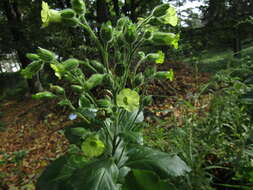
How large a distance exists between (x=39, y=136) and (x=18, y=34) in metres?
4.20

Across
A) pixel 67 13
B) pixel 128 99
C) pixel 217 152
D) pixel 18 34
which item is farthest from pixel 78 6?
pixel 18 34

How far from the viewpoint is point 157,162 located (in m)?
0.95

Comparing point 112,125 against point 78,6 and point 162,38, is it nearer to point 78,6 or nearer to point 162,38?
point 162,38

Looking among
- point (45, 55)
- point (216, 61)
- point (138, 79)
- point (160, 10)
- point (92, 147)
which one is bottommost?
point (216, 61)

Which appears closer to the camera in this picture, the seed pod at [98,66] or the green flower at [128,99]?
the green flower at [128,99]

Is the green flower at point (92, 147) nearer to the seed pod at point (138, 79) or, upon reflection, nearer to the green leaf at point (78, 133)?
the green leaf at point (78, 133)

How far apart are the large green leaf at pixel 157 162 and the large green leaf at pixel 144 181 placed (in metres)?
0.04

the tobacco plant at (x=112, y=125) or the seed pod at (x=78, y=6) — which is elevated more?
the seed pod at (x=78, y=6)

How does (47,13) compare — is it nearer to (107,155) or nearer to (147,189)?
(107,155)

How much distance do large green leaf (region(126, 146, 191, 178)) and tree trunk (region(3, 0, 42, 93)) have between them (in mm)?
5110

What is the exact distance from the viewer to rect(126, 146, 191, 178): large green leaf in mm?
898

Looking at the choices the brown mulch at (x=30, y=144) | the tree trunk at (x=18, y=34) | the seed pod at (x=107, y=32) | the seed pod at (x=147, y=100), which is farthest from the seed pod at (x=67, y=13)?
the tree trunk at (x=18, y=34)

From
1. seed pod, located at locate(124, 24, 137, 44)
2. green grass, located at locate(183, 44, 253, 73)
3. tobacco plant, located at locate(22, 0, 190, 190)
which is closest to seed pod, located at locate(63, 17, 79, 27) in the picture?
tobacco plant, located at locate(22, 0, 190, 190)

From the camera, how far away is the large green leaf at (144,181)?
36.5 inches
